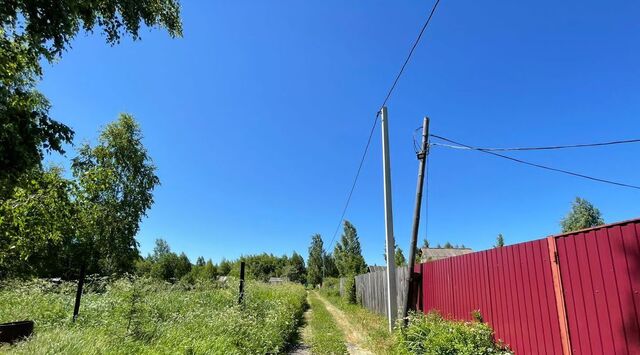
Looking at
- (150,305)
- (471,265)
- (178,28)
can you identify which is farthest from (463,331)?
(178,28)

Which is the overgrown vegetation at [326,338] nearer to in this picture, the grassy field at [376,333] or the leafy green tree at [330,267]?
the grassy field at [376,333]

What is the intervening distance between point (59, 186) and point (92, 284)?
7.03 metres

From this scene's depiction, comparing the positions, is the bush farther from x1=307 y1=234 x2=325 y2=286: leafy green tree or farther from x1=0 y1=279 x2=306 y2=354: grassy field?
x1=307 y1=234 x2=325 y2=286: leafy green tree

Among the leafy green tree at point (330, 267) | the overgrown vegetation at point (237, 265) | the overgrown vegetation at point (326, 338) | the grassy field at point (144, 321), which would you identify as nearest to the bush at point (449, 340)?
the overgrown vegetation at point (326, 338)

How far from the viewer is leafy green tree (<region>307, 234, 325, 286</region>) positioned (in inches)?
2377

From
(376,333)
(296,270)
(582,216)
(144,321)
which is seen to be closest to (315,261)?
(296,270)

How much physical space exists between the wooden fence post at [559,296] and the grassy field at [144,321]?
4.64 m

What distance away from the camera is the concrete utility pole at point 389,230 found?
1068cm

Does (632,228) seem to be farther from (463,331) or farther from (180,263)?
(180,263)

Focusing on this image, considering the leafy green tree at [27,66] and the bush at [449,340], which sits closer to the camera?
the leafy green tree at [27,66]

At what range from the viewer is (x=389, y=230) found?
36.0ft

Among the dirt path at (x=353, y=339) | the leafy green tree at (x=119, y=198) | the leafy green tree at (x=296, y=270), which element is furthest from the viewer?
the leafy green tree at (x=296, y=270)

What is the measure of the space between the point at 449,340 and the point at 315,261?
2253 inches

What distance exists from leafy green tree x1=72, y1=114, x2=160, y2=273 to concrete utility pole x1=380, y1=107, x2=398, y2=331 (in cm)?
1681
